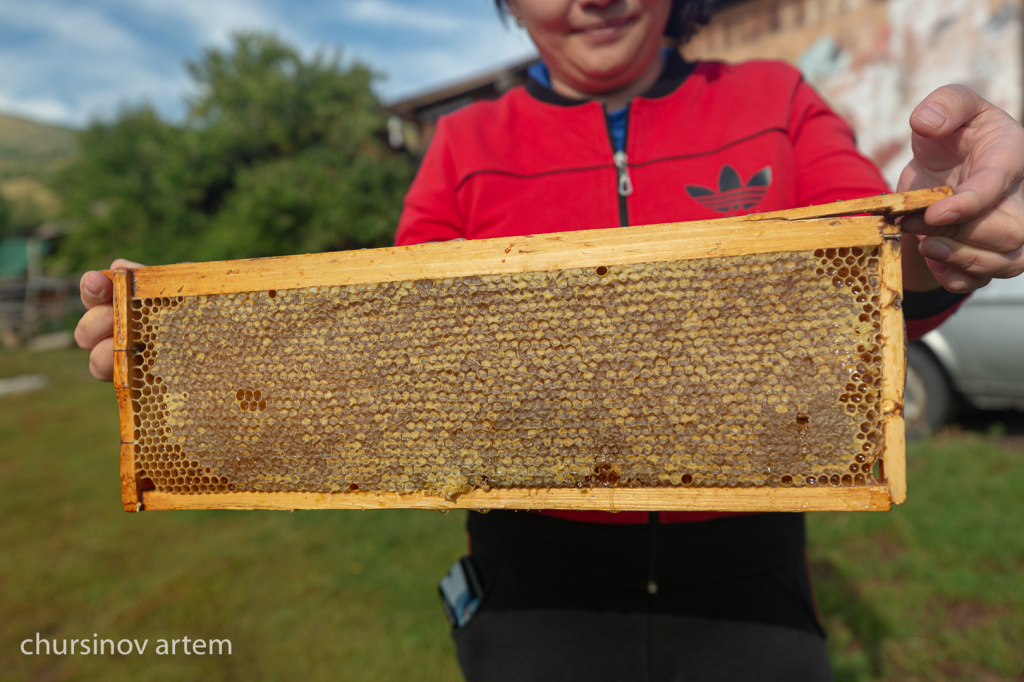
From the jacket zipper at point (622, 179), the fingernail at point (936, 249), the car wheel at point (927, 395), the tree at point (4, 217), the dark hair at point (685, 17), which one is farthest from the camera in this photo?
the tree at point (4, 217)

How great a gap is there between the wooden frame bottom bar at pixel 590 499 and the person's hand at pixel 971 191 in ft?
1.52

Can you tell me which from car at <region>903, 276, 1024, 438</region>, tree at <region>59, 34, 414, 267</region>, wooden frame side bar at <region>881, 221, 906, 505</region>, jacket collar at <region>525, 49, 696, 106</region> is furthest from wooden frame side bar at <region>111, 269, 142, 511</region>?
tree at <region>59, 34, 414, 267</region>

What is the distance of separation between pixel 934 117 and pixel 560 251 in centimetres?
72

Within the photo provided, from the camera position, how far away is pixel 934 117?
1.07m

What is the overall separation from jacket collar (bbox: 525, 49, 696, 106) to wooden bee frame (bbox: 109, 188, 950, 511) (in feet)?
2.00

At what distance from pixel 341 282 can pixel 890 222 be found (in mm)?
1122

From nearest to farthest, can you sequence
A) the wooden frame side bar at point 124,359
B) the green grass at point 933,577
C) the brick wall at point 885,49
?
the wooden frame side bar at point 124,359 → the green grass at point 933,577 → the brick wall at point 885,49

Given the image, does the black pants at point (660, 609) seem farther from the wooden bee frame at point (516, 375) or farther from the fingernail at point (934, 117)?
the fingernail at point (934, 117)

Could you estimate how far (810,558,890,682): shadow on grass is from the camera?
296 cm

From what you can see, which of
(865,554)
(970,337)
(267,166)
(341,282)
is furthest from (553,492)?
(267,166)

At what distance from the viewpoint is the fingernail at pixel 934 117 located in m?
1.07

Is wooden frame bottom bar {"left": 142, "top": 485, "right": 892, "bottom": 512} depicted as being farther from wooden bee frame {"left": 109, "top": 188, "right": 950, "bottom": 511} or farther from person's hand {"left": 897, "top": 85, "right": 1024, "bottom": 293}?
person's hand {"left": 897, "top": 85, "right": 1024, "bottom": 293}

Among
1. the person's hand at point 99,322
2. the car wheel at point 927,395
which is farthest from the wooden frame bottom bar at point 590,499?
the car wheel at point 927,395

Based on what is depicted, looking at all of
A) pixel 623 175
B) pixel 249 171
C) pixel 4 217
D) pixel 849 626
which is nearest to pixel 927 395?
pixel 849 626
